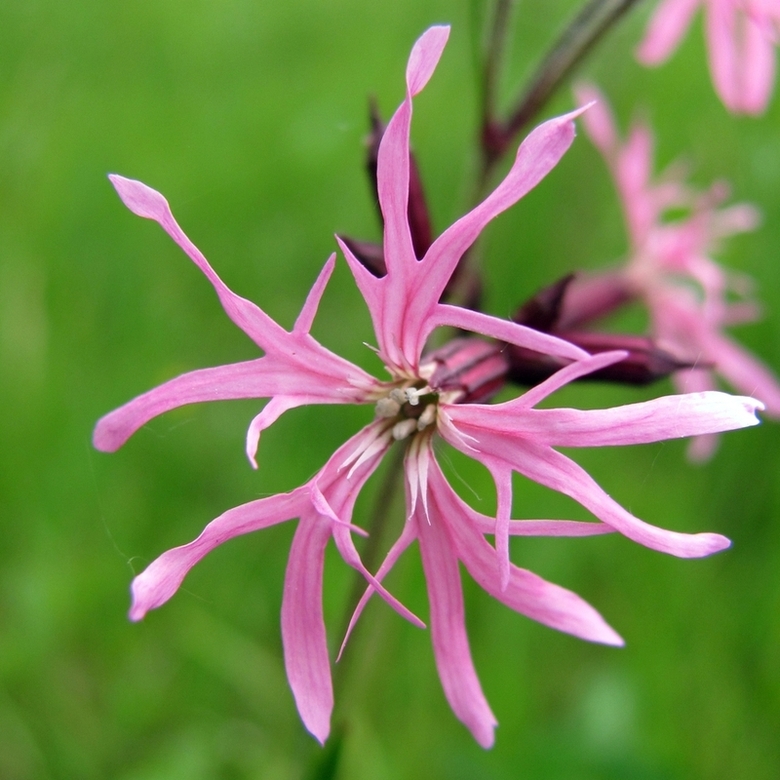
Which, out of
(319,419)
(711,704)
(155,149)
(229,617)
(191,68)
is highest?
(191,68)

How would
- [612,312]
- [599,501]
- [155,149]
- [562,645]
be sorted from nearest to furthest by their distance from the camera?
1. [599,501]
2. [612,312]
3. [562,645]
4. [155,149]

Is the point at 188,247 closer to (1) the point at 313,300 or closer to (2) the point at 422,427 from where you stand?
(1) the point at 313,300

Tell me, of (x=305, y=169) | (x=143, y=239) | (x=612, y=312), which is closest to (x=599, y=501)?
(x=612, y=312)

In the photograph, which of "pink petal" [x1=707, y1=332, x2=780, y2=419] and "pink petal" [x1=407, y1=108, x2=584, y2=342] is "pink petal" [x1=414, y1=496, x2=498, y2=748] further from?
"pink petal" [x1=707, y1=332, x2=780, y2=419]

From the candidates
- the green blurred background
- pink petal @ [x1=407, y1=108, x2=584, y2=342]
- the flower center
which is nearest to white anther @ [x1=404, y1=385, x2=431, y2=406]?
the flower center

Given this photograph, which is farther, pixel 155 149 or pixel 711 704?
pixel 155 149

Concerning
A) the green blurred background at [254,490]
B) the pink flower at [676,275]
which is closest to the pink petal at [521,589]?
the green blurred background at [254,490]

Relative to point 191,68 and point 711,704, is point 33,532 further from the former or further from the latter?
point 191,68
